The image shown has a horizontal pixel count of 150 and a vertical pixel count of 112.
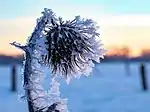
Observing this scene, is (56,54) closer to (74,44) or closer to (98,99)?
(74,44)

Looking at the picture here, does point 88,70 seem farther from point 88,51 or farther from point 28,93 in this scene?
point 28,93

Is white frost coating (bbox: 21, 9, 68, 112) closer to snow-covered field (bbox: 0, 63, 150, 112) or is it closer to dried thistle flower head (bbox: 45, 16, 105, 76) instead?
dried thistle flower head (bbox: 45, 16, 105, 76)

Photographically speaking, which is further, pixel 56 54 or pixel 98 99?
pixel 98 99

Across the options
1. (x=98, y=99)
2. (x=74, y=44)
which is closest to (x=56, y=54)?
(x=74, y=44)

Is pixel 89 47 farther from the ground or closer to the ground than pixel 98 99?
farther from the ground

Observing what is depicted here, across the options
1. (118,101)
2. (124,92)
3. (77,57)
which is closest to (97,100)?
(118,101)

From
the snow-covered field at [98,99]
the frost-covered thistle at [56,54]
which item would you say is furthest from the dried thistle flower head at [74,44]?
the snow-covered field at [98,99]

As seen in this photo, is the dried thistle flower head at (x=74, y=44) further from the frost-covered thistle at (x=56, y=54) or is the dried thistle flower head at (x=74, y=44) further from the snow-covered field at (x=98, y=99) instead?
the snow-covered field at (x=98, y=99)

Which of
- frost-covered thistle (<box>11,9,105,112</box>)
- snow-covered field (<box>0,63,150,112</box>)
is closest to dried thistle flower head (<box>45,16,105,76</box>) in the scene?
frost-covered thistle (<box>11,9,105,112</box>)
